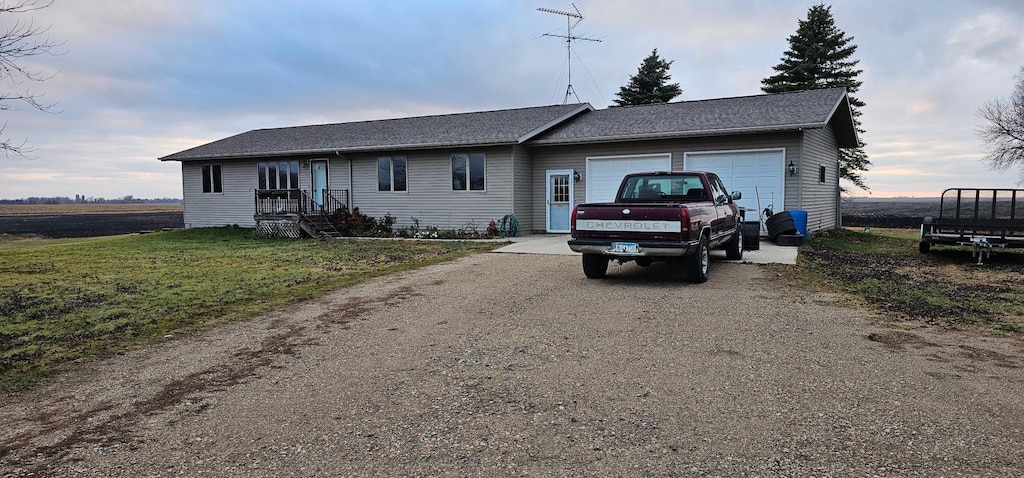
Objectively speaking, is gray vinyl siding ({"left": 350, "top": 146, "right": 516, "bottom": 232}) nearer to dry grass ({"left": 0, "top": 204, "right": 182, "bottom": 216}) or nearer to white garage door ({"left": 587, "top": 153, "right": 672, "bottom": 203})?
white garage door ({"left": 587, "top": 153, "right": 672, "bottom": 203})

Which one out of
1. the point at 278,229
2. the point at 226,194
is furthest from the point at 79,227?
the point at 278,229

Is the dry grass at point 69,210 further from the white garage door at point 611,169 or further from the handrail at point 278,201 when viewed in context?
the white garage door at point 611,169

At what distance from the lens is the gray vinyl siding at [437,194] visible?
18359 millimetres

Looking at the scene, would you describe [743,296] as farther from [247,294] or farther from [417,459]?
[247,294]

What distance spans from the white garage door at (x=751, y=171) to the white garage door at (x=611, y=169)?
0.92 m

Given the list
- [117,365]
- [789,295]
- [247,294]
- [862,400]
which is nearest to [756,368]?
[862,400]

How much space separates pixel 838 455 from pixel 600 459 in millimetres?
1287

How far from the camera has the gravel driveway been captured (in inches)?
132

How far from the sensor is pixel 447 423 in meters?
3.87

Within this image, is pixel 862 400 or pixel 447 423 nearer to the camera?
pixel 447 423

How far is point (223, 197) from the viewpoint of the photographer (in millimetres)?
23859

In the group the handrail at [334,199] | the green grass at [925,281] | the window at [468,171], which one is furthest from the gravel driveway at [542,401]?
the handrail at [334,199]

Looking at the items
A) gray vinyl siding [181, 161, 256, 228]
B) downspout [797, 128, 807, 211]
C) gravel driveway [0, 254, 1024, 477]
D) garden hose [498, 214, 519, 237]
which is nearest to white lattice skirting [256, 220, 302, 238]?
gray vinyl siding [181, 161, 256, 228]

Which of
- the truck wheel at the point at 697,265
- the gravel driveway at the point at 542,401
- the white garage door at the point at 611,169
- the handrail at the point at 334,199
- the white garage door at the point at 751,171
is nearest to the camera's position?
the gravel driveway at the point at 542,401
